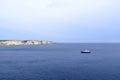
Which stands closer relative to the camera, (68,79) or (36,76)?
(68,79)

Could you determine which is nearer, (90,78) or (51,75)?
(90,78)

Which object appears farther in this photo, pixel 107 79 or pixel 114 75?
pixel 114 75

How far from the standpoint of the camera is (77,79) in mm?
81375

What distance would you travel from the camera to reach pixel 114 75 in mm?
87500

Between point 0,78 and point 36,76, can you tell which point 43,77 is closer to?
point 36,76

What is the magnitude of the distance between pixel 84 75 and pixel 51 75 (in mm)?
13141

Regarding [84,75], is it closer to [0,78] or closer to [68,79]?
[68,79]

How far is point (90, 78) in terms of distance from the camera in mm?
82500

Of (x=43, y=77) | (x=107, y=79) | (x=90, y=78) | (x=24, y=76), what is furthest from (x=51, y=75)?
(x=107, y=79)

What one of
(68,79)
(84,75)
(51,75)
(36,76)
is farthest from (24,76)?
(84,75)

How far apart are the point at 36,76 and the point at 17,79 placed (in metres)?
8.42

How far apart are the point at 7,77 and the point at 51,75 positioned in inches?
676

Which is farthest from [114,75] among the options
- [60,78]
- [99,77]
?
[60,78]

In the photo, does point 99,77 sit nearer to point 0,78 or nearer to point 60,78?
point 60,78
